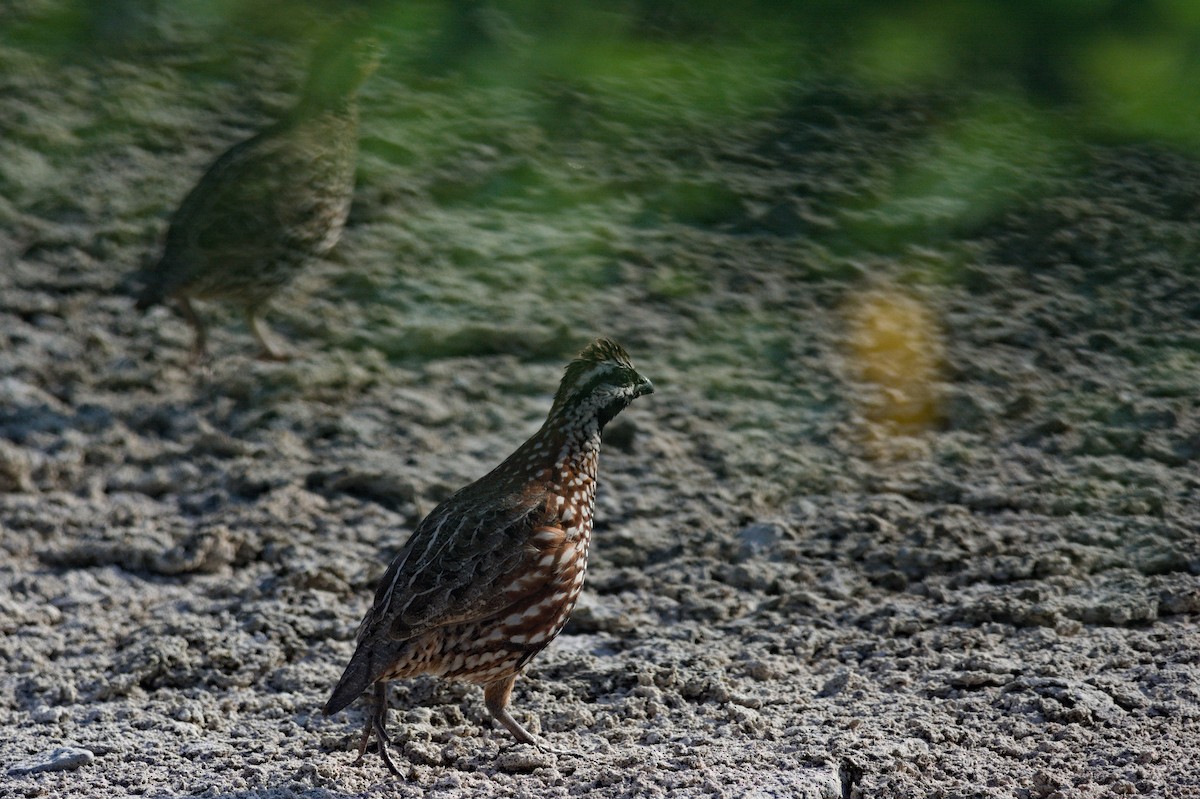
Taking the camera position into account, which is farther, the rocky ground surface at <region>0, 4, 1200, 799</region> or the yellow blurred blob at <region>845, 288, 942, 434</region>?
the yellow blurred blob at <region>845, 288, 942, 434</region>

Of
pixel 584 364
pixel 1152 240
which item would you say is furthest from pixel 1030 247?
pixel 584 364

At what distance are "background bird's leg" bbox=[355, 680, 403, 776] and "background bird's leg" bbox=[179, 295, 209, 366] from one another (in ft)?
11.1

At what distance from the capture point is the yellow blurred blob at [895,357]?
7.41 m

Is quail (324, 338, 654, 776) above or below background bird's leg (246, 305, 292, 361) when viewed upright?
above

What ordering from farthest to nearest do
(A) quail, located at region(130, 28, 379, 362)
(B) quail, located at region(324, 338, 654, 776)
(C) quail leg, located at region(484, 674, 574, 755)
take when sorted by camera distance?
(A) quail, located at region(130, 28, 379, 362) < (C) quail leg, located at region(484, 674, 574, 755) < (B) quail, located at region(324, 338, 654, 776)

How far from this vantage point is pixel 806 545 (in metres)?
6.45

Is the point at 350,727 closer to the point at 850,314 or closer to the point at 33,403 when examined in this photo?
the point at 33,403

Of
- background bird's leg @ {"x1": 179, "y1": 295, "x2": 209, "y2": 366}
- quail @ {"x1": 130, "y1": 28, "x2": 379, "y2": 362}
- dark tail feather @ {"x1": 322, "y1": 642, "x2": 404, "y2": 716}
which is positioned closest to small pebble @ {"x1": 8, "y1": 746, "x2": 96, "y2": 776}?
dark tail feather @ {"x1": 322, "y1": 642, "x2": 404, "y2": 716}

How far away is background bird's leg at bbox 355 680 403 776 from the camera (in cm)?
469

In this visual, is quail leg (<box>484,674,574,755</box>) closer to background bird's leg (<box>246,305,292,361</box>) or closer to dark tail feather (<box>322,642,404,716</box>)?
dark tail feather (<box>322,642,404,716</box>)

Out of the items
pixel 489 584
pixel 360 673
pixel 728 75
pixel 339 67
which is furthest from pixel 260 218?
pixel 728 75

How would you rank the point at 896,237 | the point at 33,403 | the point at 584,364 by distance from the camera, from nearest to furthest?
1. the point at 584,364
2. the point at 33,403
3. the point at 896,237

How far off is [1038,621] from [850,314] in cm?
267

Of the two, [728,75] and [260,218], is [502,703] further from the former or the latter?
[728,75]
